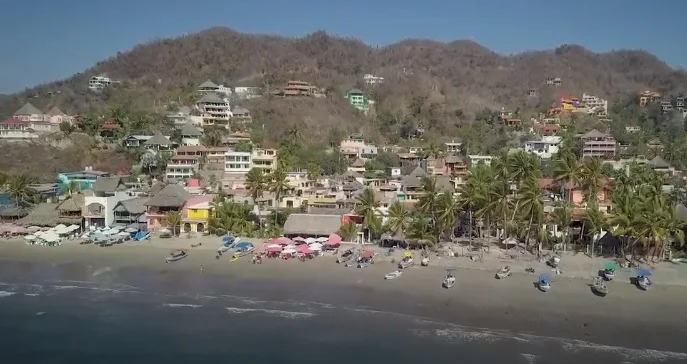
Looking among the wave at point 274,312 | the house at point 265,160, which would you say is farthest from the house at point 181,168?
the wave at point 274,312

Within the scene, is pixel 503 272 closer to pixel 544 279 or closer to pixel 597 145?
pixel 544 279

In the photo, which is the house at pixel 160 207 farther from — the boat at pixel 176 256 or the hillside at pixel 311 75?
the hillside at pixel 311 75

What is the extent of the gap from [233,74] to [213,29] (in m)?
64.7

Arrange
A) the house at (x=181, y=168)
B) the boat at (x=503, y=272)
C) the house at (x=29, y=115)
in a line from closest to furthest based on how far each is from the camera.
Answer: the boat at (x=503, y=272) → the house at (x=181, y=168) → the house at (x=29, y=115)

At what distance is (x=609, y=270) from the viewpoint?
36.2 metres

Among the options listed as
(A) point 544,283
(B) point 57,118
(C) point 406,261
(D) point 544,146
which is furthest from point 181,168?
(D) point 544,146

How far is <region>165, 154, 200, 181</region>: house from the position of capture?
70.0 meters

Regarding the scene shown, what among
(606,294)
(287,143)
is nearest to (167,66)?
(287,143)

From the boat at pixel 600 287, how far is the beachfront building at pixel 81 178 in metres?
52.3

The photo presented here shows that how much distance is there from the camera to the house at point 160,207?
165 feet

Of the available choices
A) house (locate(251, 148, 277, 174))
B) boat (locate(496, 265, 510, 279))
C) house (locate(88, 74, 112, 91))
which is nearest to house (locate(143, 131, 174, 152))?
house (locate(251, 148, 277, 174))

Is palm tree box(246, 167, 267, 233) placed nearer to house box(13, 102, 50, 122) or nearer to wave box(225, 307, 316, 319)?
wave box(225, 307, 316, 319)

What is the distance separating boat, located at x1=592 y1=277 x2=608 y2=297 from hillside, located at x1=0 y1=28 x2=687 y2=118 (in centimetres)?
8079

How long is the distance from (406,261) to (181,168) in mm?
39228
